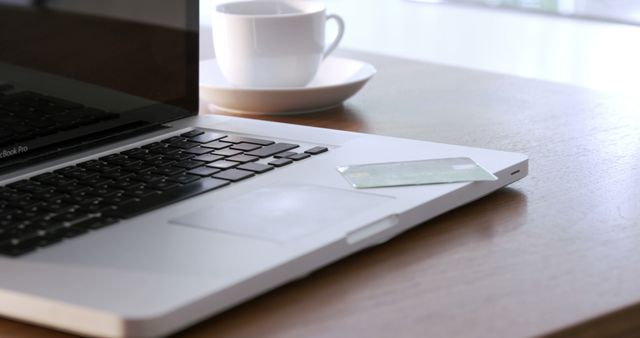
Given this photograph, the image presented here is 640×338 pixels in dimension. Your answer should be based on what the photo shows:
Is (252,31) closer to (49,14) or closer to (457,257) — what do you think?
(49,14)

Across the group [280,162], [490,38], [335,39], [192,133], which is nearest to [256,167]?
[280,162]

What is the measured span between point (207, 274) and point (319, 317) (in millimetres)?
74

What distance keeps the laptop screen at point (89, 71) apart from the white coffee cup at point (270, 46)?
15cm

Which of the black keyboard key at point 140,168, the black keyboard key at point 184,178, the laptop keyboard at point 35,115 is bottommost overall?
the black keyboard key at point 140,168

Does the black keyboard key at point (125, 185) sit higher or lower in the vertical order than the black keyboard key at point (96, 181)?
higher

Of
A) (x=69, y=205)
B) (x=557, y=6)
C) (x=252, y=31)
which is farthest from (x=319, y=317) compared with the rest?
(x=557, y=6)

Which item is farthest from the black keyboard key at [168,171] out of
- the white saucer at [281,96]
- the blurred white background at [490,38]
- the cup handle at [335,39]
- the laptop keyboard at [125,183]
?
the blurred white background at [490,38]

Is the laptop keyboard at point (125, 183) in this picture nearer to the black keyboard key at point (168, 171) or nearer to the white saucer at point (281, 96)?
the black keyboard key at point (168, 171)

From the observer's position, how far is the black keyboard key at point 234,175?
0.86 metres

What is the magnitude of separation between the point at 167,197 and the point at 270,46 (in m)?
0.46

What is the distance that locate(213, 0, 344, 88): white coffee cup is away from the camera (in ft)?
3.99

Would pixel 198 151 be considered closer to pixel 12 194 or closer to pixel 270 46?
pixel 12 194

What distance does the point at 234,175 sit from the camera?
863 millimetres

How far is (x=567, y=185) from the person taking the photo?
92cm
